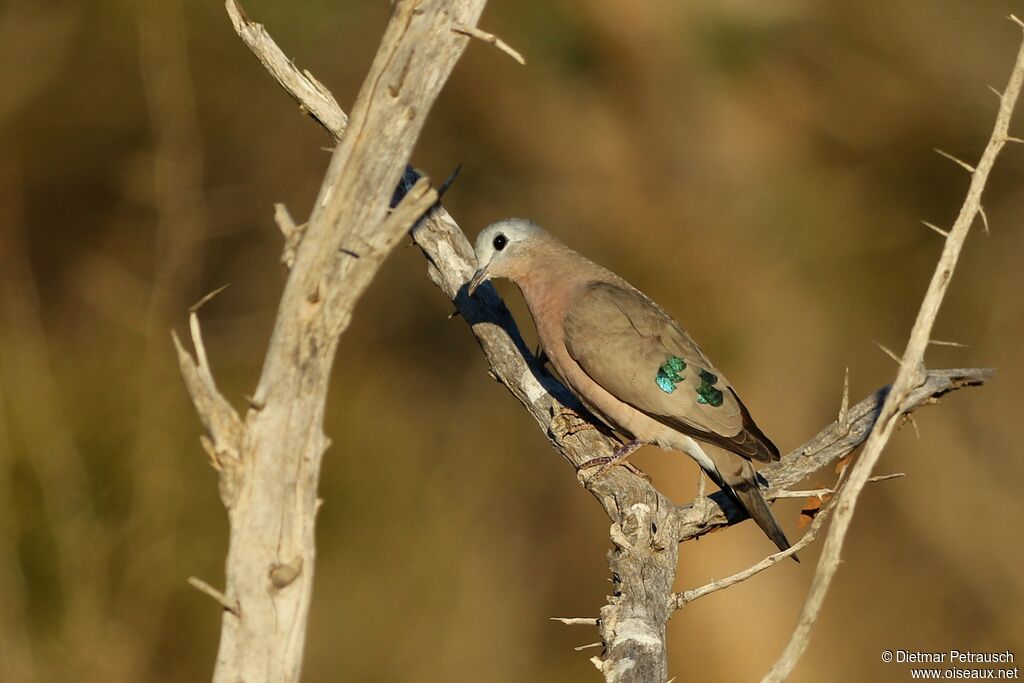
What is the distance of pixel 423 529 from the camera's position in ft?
32.6

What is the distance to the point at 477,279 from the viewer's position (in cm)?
474

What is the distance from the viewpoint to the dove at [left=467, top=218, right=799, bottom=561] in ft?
14.8

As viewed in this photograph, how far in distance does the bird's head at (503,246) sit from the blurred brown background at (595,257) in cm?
441

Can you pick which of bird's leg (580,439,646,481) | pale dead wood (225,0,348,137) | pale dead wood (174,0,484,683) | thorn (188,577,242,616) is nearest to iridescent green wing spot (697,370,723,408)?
bird's leg (580,439,646,481)

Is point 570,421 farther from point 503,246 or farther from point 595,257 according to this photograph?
point 595,257

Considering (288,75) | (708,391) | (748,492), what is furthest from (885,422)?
(288,75)

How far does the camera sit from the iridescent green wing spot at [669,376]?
471 centimetres

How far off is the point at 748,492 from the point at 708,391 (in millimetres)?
519

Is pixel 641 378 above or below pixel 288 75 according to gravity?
below

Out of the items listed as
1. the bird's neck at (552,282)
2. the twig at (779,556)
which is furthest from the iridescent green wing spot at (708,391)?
the twig at (779,556)

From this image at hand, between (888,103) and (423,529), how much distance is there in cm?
595

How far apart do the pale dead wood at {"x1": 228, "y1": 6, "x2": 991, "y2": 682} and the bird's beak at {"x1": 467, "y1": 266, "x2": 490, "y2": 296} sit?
54 mm

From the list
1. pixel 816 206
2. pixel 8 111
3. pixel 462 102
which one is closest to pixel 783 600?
pixel 816 206

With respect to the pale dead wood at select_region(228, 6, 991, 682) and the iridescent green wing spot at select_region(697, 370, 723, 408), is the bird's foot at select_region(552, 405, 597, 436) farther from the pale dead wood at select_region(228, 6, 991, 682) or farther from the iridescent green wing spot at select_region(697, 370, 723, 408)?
the iridescent green wing spot at select_region(697, 370, 723, 408)
